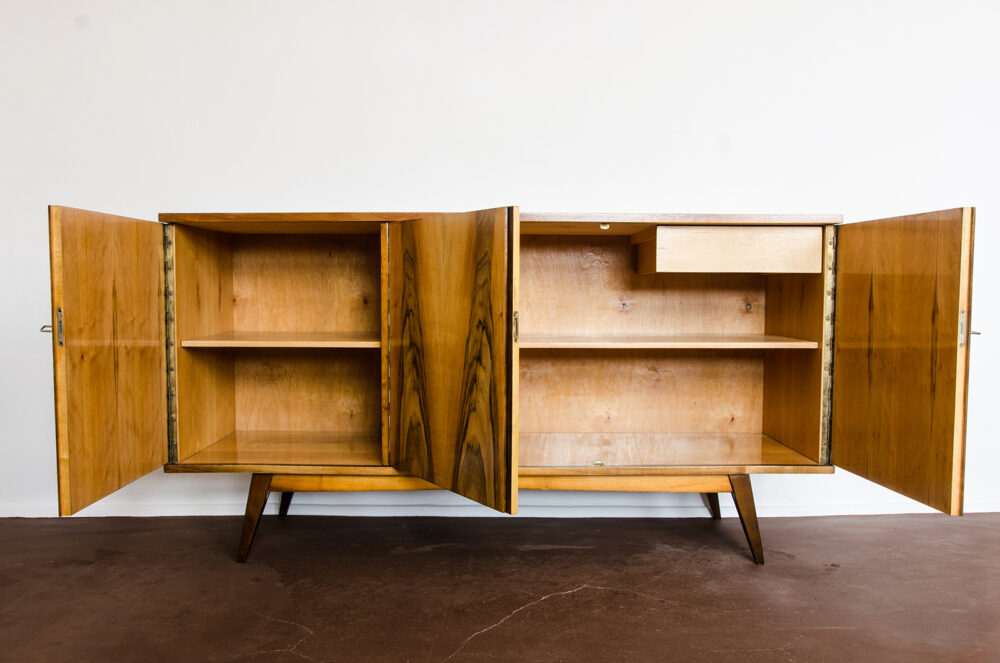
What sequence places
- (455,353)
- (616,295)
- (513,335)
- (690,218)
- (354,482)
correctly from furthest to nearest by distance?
(616,295) → (354,482) → (690,218) → (455,353) → (513,335)

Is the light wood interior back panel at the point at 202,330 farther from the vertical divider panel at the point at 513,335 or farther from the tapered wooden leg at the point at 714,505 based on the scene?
the tapered wooden leg at the point at 714,505

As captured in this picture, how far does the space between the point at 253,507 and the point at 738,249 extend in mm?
1694

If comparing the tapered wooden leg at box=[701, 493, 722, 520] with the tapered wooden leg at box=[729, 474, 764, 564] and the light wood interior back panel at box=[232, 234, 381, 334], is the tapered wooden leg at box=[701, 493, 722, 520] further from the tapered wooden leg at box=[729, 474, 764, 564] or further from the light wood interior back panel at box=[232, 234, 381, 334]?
the light wood interior back panel at box=[232, 234, 381, 334]

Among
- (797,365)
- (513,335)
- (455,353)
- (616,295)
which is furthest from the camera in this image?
(616,295)

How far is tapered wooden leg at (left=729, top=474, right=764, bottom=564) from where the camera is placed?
2066mm

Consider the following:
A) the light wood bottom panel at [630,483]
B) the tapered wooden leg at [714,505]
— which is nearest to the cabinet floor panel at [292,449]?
the light wood bottom panel at [630,483]

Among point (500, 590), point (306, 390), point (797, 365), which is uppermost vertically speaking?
point (797, 365)

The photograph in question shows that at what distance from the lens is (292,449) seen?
2.22 meters

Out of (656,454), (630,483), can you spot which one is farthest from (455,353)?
(656,454)

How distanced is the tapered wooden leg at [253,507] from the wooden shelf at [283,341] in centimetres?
41

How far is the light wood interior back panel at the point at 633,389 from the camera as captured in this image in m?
2.47

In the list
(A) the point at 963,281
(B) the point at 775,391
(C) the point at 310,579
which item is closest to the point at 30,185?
(C) the point at 310,579

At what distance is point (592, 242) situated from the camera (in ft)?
8.00

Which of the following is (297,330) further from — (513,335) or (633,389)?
(633,389)
